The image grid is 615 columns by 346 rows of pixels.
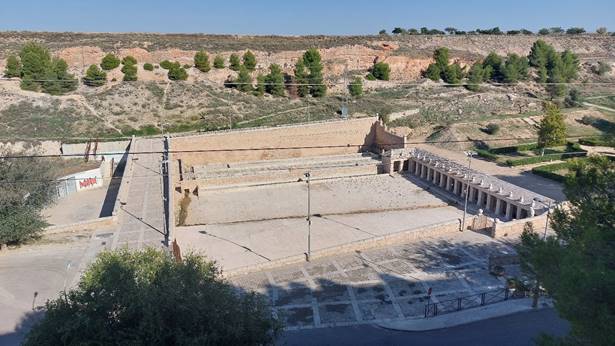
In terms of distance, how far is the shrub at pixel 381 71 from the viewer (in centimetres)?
6450

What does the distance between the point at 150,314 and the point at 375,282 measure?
11148 millimetres

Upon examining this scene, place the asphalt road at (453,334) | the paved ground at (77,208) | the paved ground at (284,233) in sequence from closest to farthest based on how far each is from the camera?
the asphalt road at (453,334) < the paved ground at (284,233) < the paved ground at (77,208)

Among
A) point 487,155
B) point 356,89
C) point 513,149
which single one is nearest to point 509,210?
point 487,155

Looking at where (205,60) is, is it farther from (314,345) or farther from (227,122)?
(314,345)

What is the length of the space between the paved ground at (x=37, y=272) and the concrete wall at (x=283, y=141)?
16.8 meters

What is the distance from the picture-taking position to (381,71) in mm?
64500

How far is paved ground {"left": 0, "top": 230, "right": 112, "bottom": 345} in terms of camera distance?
15.1 meters

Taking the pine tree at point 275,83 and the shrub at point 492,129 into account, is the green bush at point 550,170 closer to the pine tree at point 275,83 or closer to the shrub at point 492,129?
the shrub at point 492,129

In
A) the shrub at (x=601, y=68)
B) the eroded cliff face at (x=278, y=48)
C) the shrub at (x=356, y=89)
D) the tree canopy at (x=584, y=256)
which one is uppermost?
the eroded cliff face at (x=278, y=48)

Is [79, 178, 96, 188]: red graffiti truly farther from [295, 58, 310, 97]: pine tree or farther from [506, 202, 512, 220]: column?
[295, 58, 310, 97]: pine tree

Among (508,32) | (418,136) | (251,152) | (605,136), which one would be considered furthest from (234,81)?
(508,32)

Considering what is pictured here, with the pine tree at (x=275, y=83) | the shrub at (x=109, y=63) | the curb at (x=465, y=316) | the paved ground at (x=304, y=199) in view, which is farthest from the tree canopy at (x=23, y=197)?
the pine tree at (x=275, y=83)

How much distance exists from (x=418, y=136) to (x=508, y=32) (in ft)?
228

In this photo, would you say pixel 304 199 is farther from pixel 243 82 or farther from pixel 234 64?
pixel 234 64
